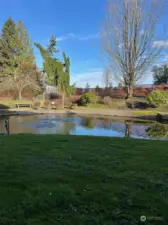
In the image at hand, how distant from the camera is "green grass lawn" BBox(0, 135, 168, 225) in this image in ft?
6.18

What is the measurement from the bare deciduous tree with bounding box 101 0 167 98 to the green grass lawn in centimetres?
2061

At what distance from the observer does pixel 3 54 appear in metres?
30.7

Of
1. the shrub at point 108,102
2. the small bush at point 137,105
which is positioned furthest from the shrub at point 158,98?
the shrub at point 108,102

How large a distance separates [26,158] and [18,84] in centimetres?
2712

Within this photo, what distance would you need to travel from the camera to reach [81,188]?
8.05ft

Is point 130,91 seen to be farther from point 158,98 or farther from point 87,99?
point 87,99

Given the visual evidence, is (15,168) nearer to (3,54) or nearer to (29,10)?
(29,10)

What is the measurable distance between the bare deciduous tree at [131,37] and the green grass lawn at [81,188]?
2061 centimetres

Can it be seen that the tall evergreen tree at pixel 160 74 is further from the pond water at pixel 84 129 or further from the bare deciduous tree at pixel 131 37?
the pond water at pixel 84 129

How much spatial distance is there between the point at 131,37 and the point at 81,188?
22927 millimetres

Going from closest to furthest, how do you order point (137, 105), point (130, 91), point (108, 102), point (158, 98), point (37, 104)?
point (158, 98) < point (137, 105) < point (108, 102) < point (37, 104) < point (130, 91)

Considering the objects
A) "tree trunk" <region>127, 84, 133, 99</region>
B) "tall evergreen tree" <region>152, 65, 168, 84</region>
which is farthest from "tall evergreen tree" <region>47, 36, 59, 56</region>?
"tall evergreen tree" <region>152, 65, 168, 84</region>

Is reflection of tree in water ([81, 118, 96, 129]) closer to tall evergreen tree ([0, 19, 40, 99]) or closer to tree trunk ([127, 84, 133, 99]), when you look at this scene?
tree trunk ([127, 84, 133, 99])

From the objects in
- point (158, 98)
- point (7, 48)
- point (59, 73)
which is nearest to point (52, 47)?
point (7, 48)
